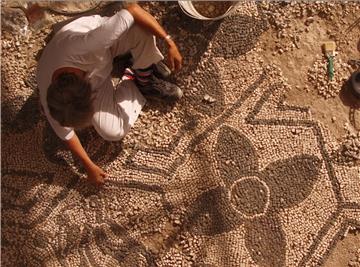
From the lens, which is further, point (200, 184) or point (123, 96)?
point (200, 184)

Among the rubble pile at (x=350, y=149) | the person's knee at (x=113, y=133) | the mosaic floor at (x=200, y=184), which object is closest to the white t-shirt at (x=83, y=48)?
the person's knee at (x=113, y=133)

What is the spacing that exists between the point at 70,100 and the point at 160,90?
67cm

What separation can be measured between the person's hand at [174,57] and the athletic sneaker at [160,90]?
10 centimetres

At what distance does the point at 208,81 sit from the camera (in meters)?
2.94

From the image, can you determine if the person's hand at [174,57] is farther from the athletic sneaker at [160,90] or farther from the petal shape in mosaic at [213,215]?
the petal shape in mosaic at [213,215]

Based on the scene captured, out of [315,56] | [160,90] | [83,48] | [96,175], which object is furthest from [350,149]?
[83,48]

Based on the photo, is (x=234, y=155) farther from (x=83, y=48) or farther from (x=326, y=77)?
(x=83, y=48)

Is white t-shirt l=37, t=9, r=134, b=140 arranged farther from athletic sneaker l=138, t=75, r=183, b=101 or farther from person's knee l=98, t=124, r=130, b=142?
athletic sneaker l=138, t=75, r=183, b=101

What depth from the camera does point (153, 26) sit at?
2553 millimetres

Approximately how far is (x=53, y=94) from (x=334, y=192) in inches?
61.3

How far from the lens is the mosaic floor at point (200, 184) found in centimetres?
289

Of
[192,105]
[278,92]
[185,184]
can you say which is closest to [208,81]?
[192,105]

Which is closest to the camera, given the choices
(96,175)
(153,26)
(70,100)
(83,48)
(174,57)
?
(70,100)

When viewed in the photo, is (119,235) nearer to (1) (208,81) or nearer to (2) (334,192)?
(1) (208,81)
